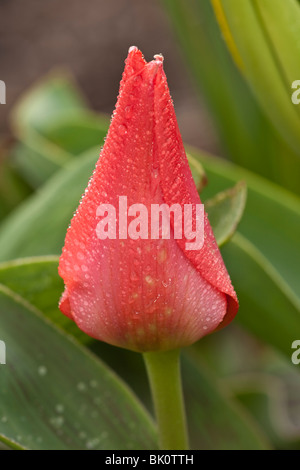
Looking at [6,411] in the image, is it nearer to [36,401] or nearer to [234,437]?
[36,401]

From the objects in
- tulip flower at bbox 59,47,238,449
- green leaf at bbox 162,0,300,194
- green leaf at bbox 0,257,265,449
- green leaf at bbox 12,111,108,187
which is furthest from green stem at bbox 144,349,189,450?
green leaf at bbox 162,0,300,194

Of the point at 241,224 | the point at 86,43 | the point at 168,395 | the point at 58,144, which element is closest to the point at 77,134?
the point at 58,144

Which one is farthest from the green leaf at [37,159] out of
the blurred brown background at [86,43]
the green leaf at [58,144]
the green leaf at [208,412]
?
the blurred brown background at [86,43]

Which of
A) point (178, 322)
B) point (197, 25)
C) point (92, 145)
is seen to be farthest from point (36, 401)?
point (197, 25)

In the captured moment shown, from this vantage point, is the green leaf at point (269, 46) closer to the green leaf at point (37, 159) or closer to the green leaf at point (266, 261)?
the green leaf at point (266, 261)

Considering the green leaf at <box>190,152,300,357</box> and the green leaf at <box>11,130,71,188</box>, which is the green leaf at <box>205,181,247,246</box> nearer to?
the green leaf at <box>190,152,300,357</box>

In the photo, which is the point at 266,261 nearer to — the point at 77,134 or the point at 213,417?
the point at 213,417

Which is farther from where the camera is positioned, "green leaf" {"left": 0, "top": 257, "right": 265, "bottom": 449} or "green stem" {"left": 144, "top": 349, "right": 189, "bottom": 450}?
"green leaf" {"left": 0, "top": 257, "right": 265, "bottom": 449}
